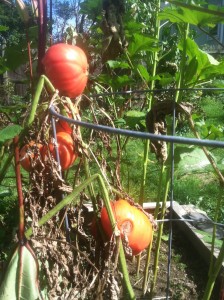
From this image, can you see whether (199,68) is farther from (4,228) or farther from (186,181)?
(186,181)

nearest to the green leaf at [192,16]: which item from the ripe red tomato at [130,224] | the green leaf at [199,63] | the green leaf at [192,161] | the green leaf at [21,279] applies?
the green leaf at [199,63]

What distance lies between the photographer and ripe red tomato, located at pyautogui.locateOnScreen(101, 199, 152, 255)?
2.54 feet

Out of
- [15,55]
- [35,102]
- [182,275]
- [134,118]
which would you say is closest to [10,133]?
[35,102]

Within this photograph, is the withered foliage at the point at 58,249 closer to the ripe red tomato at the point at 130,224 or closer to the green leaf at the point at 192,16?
the ripe red tomato at the point at 130,224

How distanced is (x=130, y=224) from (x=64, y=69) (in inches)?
12.2

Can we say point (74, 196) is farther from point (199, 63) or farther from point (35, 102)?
point (199, 63)

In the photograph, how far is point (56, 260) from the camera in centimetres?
78

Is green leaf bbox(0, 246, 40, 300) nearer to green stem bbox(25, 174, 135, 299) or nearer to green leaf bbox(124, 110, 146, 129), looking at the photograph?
green stem bbox(25, 174, 135, 299)

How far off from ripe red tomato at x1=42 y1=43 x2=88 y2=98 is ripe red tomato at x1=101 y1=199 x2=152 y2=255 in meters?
0.23

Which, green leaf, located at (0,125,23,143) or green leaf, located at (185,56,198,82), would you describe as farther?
green leaf, located at (185,56,198,82)

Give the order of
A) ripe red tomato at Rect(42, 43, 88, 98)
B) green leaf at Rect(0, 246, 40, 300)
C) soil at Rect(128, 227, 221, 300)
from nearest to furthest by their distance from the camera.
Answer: green leaf at Rect(0, 246, 40, 300), ripe red tomato at Rect(42, 43, 88, 98), soil at Rect(128, 227, 221, 300)

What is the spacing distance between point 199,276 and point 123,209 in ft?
3.55

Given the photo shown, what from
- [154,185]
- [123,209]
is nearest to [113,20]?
[123,209]

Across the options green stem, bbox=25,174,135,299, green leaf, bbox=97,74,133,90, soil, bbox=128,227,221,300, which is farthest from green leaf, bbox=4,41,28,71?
soil, bbox=128,227,221,300
